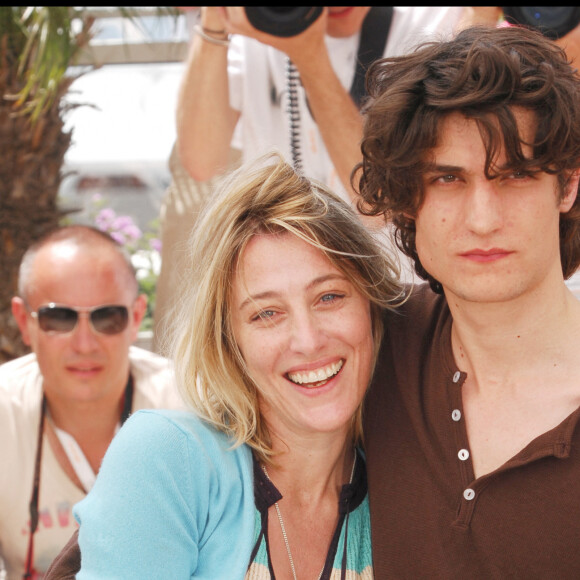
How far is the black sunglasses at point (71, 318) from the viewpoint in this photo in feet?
10.0

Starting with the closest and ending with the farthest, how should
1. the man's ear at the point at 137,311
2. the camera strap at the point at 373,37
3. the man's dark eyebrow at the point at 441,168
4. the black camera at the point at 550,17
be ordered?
the man's dark eyebrow at the point at 441,168
the black camera at the point at 550,17
the camera strap at the point at 373,37
the man's ear at the point at 137,311

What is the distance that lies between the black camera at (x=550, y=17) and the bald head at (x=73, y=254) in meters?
1.60

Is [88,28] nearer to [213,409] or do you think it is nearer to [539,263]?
[213,409]

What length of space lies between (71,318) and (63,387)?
243 mm

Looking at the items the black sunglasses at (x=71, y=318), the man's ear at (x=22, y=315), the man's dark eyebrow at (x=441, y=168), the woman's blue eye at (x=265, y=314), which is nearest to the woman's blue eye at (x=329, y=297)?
the woman's blue eye at (x=265, y=314)

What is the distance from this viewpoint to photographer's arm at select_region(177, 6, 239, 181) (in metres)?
3.02

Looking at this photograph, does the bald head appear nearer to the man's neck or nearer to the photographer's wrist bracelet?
the man's neck

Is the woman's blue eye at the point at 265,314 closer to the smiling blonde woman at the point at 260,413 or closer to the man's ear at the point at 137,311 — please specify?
the smiling blonde woman at the point at 260,413

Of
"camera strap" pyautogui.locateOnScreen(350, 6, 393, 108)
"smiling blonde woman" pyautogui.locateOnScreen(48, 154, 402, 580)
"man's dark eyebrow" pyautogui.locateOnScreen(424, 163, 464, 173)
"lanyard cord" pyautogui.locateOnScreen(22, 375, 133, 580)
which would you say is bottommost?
"lanyard cord" pyautogui.locateOnScreen(22, 375, 133, 580)

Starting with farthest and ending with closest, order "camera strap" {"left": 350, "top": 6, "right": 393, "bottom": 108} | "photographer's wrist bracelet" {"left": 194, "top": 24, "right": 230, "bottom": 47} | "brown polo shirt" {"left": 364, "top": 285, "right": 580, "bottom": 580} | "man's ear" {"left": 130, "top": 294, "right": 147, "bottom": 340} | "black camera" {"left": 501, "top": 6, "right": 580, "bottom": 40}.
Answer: "man's ear" {"left": 130, "top": 294, "right": 147, "bottom": 340}, "camera strap" {"left": 350, "top": 6, "right": 393, "bottom": 108}, "photographer's wrist bracelet" {"left": 194, "top": 24, "right": 230, "bottom": 47}, "black camera" {"left": 501, "top": 6, "right": 580, "bottom": 40}, "brown polo shirt" {"left": 364, "top": 285, "right": 580, "bottom": 580}

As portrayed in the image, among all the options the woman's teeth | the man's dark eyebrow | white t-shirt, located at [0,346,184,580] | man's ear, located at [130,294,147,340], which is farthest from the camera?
man's ear, located at [130,294,147,340]

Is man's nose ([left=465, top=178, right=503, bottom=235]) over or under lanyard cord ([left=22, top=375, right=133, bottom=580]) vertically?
over

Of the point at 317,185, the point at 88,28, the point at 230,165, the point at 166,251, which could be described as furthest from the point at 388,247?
the point at 88,28

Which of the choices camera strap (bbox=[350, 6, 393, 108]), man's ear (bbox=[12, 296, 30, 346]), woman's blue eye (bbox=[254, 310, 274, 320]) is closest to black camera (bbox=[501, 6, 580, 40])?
camera strap (bbox=[350, 6, 393, 108])
